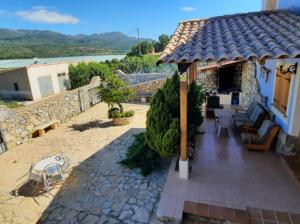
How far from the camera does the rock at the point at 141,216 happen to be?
15.6ft

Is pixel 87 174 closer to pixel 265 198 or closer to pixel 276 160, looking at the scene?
pixel 265 198

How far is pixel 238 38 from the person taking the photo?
471 cm

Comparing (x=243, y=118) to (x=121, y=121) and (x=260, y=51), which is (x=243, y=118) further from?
(x=121, y=121)

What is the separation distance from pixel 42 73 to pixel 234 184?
22553mm

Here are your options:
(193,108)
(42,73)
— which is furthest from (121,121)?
(42,73)

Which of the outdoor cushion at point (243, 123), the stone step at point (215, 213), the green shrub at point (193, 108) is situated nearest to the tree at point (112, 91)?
the green shrub at point (193, 108)

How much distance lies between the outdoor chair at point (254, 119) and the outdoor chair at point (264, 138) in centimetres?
67

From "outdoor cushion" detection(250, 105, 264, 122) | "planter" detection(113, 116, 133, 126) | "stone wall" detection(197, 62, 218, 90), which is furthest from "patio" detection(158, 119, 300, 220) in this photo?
"stone wall" detection(197, 62, 218, 90)

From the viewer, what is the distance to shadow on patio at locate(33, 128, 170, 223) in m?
5.01

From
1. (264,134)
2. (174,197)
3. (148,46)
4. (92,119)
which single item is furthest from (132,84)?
(148,46)

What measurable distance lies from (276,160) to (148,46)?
45.2 metres

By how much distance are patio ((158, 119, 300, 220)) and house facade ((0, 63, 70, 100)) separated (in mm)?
20218

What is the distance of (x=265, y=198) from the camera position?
178 inches

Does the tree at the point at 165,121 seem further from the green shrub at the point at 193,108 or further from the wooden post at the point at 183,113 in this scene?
the green shrub at the point at 193,108
